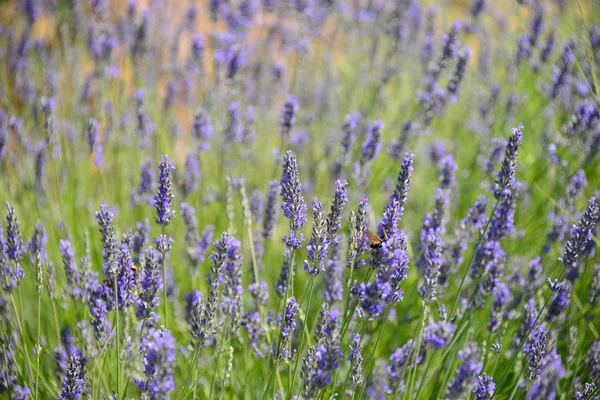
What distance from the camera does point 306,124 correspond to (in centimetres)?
432

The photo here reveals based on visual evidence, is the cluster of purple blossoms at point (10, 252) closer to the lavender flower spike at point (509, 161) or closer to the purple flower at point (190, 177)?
the purple flower at point (190, 177)

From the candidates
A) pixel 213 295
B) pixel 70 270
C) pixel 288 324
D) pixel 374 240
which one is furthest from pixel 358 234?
pixel 70 270

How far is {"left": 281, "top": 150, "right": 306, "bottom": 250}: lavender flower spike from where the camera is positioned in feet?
4.79

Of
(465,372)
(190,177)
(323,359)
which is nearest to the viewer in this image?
(465,372)

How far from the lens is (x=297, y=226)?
150 cm

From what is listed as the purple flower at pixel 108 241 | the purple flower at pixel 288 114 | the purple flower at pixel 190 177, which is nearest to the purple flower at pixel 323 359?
the purple flower at pixel 108 241

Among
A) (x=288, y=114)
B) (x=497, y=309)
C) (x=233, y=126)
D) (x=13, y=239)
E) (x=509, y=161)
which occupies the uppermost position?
(x=233, y=126)

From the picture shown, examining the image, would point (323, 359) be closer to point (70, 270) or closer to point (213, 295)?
point (213, 295)

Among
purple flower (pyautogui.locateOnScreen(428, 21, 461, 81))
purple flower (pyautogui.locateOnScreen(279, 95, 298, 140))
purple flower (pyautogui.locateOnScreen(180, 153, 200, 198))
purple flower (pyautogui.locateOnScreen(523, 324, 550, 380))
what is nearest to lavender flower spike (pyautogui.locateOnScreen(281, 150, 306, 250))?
purple flower (pyautogui.locateOnScreen(523, 324, 550, 380))

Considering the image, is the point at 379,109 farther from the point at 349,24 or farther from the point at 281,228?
the point at 281,228

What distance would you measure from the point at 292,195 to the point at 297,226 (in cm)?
9

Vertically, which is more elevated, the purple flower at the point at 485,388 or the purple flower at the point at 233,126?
the purple flower at the point at 233,126

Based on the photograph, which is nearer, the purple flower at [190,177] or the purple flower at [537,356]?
the purple flower at [537,356]

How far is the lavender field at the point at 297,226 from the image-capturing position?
1.54m
